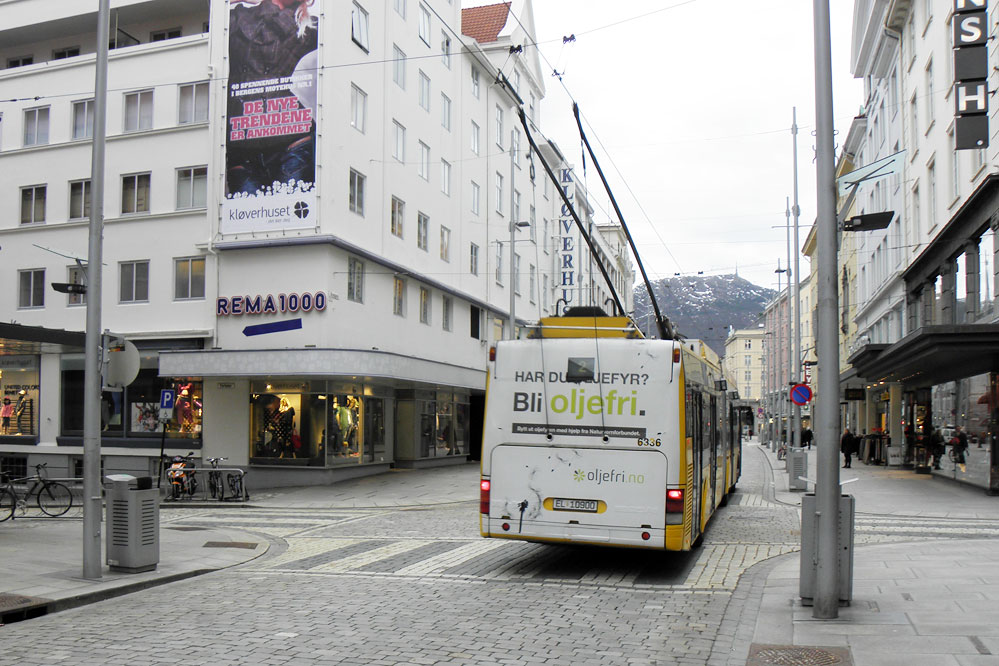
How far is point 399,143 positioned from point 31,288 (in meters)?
13.3

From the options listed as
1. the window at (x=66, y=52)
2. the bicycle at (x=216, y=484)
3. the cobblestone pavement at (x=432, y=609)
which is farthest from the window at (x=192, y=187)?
the cobblestone pavement at (x=432, y=609)

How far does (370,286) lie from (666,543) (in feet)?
63.2

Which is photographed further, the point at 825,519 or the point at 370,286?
the point at 370,286

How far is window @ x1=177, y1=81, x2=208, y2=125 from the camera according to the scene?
1104 inches

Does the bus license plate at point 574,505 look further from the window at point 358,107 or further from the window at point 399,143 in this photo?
the window at point 399,143

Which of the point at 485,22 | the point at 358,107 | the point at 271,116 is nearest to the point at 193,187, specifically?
the point at 271,116

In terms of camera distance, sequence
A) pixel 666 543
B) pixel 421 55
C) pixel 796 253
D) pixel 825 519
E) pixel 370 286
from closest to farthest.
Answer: pixel 825 519 < pixel 666 543 < pixel 370 286 < pixel 796 253 < pixel 421 55

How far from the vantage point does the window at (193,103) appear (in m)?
28.0

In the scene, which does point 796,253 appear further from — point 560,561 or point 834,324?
point 834,324

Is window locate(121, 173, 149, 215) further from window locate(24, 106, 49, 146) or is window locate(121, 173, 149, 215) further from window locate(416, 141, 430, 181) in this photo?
window locate(416, 141, 430, 181)

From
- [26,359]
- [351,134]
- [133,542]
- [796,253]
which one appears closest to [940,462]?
[796,253]

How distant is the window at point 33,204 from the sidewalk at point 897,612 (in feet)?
90.8

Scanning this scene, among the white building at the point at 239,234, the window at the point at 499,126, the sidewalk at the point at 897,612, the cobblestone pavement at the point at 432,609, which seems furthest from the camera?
the window at the point at 499,126

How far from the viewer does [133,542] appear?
434 inches
